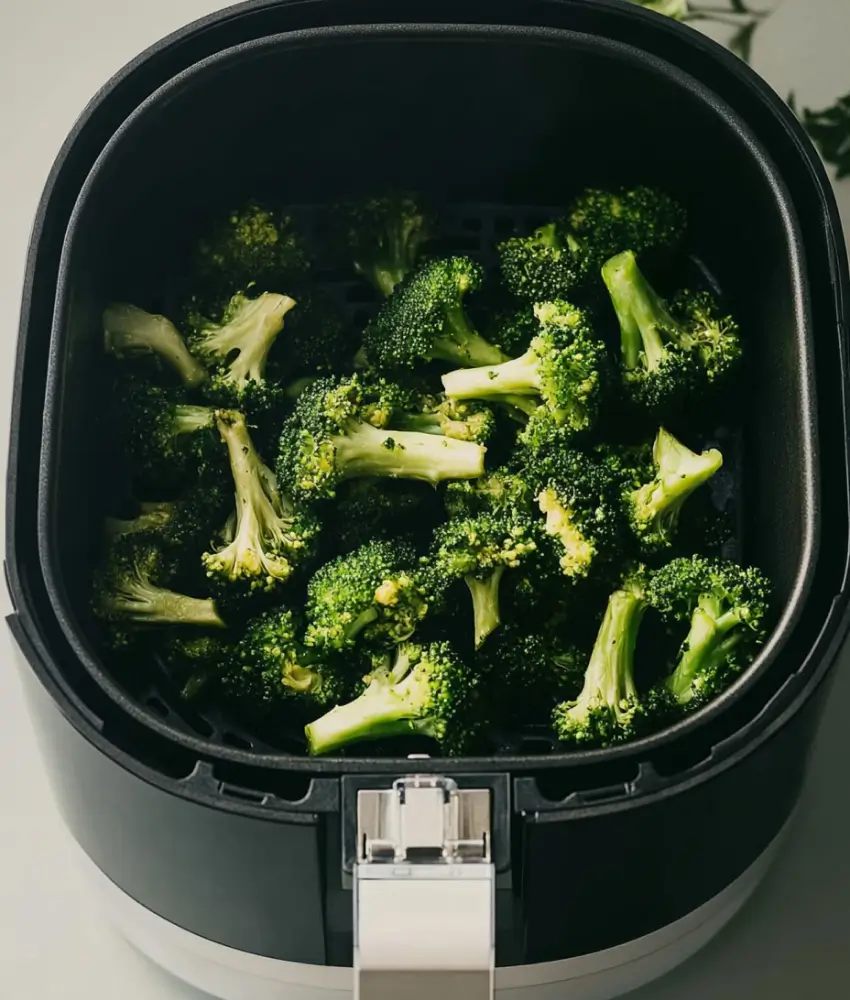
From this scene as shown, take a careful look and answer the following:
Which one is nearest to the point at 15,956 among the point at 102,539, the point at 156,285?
the point at 102,539

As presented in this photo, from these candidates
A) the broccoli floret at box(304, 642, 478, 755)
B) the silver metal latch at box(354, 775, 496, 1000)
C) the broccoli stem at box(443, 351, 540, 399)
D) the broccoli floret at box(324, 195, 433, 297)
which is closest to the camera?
the silver metal latch at box(354, 775, 496, 1000)

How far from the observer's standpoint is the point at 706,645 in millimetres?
997

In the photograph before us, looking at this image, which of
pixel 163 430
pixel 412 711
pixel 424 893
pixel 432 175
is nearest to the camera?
pixel 424 893

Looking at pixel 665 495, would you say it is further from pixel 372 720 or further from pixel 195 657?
pixel 195 657

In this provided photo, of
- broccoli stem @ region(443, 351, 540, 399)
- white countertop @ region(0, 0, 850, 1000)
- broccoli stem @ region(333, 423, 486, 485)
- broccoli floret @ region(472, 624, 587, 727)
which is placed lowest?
white countertop @ region(0, 0, 850, 1000)

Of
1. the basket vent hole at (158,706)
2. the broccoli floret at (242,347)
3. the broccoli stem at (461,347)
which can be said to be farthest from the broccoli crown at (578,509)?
the basket vent hole at (158,706)

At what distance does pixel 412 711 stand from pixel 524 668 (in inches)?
4.8

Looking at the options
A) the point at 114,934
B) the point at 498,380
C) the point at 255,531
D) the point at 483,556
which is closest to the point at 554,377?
the point at 498,380

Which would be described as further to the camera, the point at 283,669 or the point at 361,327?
the point at 361,327

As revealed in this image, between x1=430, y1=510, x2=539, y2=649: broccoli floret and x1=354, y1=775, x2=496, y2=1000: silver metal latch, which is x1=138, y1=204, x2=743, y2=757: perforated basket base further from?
x1=354, y1=775, x2=496, y2=1000: silver metal latch

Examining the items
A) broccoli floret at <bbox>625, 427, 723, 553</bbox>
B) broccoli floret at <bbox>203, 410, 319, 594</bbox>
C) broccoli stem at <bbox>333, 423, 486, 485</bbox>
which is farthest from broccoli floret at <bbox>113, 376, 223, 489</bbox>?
broccoli floret at <bbox>625, 427, 723, 553</bbox>

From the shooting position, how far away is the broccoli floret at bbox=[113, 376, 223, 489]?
1.08m

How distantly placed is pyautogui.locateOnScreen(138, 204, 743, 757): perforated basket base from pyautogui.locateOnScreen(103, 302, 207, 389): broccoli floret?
17cm

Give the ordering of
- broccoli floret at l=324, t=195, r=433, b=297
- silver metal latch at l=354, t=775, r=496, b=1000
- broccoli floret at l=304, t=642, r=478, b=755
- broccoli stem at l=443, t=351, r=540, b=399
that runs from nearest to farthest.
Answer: silver metal latch at l=354, t=775, r=496, b=1000 < broccoli floret at l=304, t=642, r=478, b=755 < broccoli stem at l=443, t=351, r=540, b=399 < broccoli floret at l=324, t=195, r=433, b=297
